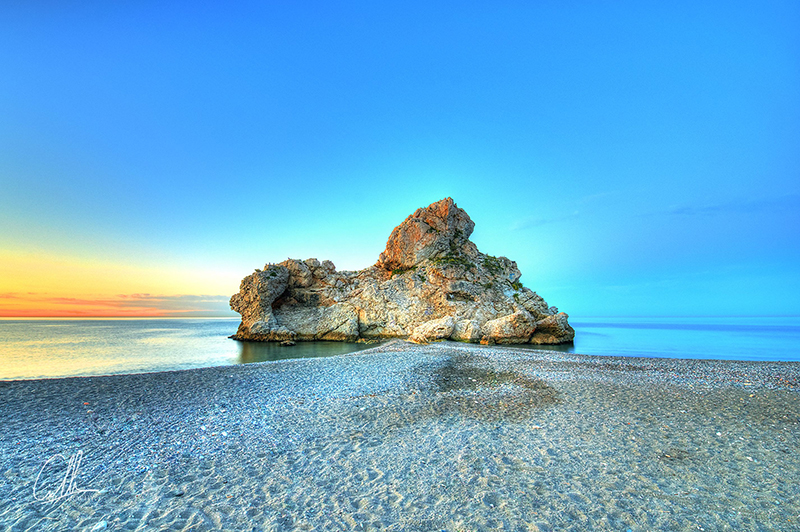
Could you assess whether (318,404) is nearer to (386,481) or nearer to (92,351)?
(386,481)

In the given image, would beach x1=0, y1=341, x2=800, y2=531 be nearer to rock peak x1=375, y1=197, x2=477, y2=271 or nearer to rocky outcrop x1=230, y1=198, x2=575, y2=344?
rocky outcrop x1=230, y1=198, x2=575, y2=344

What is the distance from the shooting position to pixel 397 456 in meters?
6.08

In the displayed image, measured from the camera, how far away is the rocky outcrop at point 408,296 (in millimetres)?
36656

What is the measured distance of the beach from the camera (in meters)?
4.27
